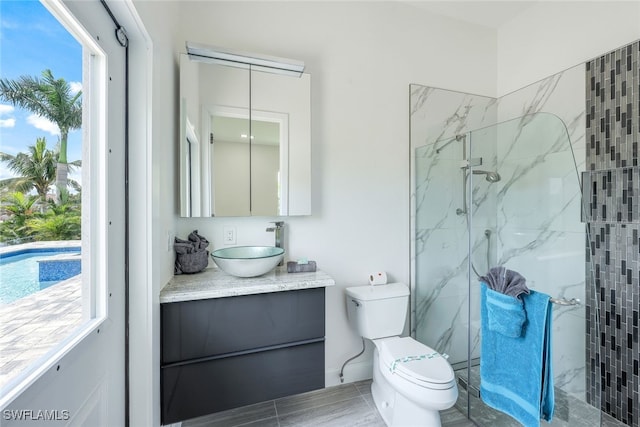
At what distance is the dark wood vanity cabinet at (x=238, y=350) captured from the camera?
1388mm

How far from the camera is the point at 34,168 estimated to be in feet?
2.46

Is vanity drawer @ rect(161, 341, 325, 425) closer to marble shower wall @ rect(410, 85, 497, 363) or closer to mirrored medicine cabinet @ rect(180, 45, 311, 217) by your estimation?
mirrored medicine cabinet @ rect(180, 45, 311, 217)

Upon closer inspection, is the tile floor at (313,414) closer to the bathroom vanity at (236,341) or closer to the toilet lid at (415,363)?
the bathroom vanity at (236,341)

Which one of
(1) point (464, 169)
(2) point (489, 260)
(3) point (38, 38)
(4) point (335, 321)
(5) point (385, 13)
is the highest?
(5) point (385, 13)

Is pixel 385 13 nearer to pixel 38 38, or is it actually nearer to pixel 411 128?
pixel 411 128

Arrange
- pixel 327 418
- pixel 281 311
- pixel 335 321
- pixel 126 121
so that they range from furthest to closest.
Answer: pixel 335 321
pixel 327 418
pixel 281 311
pixel 126 121

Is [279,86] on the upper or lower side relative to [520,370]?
upper

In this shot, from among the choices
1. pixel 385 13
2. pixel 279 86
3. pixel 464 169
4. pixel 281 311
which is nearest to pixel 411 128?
pixel 464 169

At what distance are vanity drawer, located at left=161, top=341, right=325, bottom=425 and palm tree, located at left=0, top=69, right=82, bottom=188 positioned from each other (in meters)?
1.05

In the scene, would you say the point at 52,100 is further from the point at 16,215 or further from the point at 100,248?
the point at 100,248

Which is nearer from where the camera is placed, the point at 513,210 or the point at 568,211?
the point at 568,211

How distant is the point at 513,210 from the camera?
177cm

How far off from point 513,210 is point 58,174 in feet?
7.14

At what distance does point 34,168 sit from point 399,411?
6.31 ft
